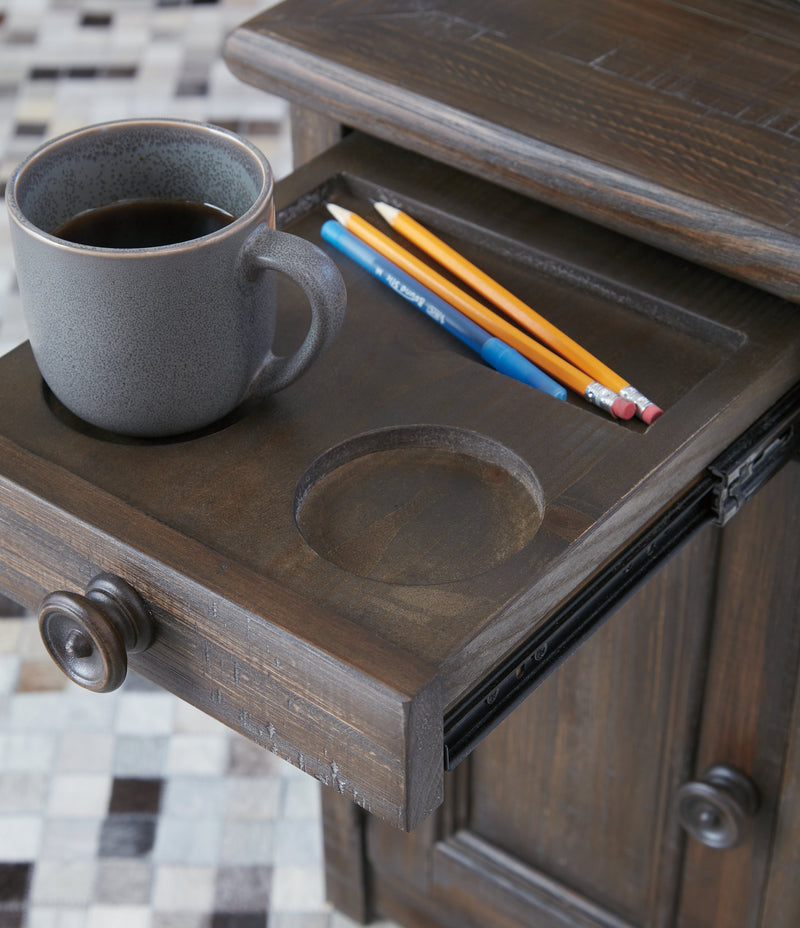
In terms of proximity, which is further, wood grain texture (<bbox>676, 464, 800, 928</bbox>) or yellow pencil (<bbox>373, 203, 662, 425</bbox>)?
wood grain texture (<bbox>676, 464, 800, 928</bbox>)

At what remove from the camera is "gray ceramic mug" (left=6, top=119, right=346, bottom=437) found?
0.48 meters

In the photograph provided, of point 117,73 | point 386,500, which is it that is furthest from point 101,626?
point 117,73

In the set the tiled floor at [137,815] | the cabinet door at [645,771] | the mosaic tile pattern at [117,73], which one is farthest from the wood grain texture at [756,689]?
the mosaic tile pattern at [117,73]

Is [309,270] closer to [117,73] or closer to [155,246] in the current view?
[155,246]

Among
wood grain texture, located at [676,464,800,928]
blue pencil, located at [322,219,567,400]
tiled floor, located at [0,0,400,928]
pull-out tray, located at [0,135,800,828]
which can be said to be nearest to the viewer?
pull-out tray, located at [0,135,800,828]

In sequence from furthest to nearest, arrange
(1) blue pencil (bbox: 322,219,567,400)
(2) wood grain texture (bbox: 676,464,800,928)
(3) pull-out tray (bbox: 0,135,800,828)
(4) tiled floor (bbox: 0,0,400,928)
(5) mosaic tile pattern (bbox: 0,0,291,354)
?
(5) mosaic tile pattern (bbox: 0,0,291,354)
(4) tiled floor (bbox: 0,0,400,928)
(2) wood grain texture (bbox: 676,464,800,928)
(1) blue pencil (bbox: 322,219,567,400)
(3) pull-out tray (bbox: 0,135,800,828)

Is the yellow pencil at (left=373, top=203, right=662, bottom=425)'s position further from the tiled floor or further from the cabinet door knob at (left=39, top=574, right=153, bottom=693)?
the tiled floor

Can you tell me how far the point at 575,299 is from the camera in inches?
23.5

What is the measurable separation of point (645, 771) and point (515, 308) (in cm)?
35

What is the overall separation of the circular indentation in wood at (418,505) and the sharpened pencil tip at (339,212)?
0.45ft

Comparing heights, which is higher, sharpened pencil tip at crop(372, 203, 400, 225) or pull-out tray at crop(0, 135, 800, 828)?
sharpened pencil tip at crop(372, 203, 400, 225)

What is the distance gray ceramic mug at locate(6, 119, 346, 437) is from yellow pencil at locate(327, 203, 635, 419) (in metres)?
0.08

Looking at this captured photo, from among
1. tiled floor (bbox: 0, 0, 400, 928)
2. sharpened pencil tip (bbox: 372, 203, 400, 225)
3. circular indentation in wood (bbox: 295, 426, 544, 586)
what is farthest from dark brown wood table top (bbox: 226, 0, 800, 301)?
tiled floor (bbox: 0, 0, 400, 928)

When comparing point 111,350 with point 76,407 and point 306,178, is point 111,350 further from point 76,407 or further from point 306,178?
point 306,178
